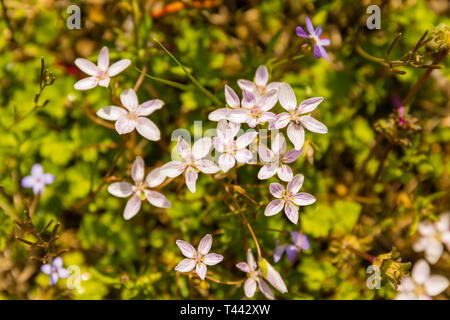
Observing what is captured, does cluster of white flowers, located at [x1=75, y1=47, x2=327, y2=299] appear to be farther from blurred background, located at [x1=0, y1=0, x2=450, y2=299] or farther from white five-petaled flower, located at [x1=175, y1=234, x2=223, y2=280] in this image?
blurred background, located at [x1=0, y1=0, x2=450, y2=299]

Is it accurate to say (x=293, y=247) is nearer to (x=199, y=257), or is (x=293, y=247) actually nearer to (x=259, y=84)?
(x=199, y=257)

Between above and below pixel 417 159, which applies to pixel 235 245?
below

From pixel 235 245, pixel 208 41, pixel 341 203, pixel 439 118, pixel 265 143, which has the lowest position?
pixel 235 245

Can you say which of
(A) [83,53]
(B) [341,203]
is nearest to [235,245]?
(B) [341,203]

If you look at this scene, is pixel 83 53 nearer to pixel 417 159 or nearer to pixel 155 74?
pixel 155 74

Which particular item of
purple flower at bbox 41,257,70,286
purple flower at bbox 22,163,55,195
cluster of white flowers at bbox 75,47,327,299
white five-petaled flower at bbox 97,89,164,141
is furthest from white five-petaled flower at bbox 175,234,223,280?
purple flower at bbox 22,163,55,195

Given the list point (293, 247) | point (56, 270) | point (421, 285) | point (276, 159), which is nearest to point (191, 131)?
point (276, 159)
